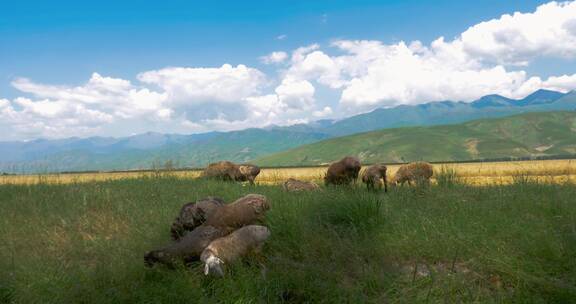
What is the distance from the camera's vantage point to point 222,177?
2489 cm

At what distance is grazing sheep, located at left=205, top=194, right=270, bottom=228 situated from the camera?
884cm

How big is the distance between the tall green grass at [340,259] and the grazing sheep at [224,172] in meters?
13.7

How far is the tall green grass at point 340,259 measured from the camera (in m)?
6.43

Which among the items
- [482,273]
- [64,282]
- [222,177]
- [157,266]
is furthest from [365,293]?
[222,177]

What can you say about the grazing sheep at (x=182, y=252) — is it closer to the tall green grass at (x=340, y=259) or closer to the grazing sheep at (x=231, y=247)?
the tall green grass at (x=340, y=259)

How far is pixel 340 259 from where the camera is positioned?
732 cm

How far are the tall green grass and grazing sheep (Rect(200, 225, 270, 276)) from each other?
19cm

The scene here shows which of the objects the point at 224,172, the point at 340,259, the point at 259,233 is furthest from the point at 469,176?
the point at 259,233

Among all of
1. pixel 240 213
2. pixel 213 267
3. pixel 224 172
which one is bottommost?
pixel 213 267

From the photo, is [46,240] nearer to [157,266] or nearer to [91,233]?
[91,233]

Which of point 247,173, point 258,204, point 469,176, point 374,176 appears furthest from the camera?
point 469,176

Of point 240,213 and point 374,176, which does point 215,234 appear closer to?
point 240,213

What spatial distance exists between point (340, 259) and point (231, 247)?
1957 mm

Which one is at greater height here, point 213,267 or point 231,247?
point 231,247
